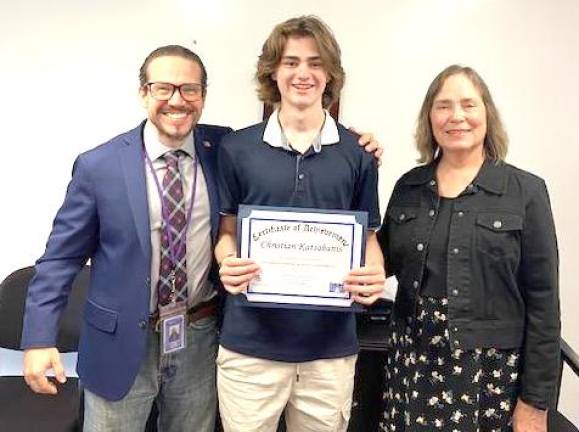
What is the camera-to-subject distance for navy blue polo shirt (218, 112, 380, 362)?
4.76ft

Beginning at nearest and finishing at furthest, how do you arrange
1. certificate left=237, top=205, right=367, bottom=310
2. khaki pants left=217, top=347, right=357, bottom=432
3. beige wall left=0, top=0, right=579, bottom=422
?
certificate left=237, top=205, right=367, bottom=310, khaki pants left=217, top=347, right=357, bottom=432, beige wall left=0, top=0, right=579, bottom=422

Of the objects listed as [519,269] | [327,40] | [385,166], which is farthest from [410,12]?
[519,269]

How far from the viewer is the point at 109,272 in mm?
1496

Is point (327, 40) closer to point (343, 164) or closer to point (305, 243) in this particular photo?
point (343, 164)

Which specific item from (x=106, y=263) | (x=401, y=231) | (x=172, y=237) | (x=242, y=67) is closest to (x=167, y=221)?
(x=172, y=237)

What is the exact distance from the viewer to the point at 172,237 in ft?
4.86

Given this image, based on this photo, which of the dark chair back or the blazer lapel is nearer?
the blazer lapel

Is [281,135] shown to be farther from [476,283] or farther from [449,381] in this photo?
[449,381]

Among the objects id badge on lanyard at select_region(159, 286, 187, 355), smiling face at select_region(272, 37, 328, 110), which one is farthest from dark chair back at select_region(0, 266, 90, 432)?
smiling face at select_region(272, 37, 328, 110)

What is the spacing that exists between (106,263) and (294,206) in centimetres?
55

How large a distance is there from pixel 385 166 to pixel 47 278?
148 centimetres

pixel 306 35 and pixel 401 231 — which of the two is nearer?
pixel 306 35

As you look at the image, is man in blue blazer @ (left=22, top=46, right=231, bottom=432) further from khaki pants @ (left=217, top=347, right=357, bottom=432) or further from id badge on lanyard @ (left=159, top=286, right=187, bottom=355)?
khaki pants @ (left=217, top=347, right=357, bottom=432)

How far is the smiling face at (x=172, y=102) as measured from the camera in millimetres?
1452
